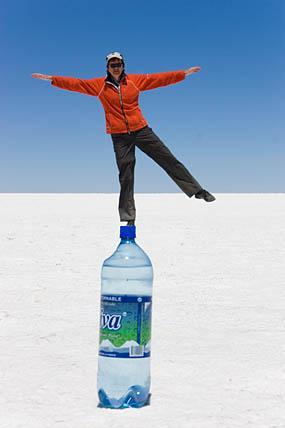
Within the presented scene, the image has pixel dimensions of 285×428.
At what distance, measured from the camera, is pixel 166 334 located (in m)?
4.62

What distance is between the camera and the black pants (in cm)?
506

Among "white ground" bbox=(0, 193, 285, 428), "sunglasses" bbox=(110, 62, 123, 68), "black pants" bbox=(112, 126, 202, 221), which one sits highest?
"sunglasses" bbox=(110, 62, 123, 68)

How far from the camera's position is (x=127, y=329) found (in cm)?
285

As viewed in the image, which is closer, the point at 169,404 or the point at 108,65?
the point at 169,404

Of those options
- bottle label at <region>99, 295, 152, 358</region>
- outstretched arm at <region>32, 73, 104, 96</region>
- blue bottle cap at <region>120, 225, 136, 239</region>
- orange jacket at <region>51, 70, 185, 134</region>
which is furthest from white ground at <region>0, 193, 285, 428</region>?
outstretched arm at <region>32, 73, 104, 96</region>

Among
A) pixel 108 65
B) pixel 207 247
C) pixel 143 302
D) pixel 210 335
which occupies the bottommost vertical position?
pixel 210 335

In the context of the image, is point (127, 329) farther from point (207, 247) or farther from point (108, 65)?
point (207, 247)

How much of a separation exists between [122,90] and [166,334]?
2083mm

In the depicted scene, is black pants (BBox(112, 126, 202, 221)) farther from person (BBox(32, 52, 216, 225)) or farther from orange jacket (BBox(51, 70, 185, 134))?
orange jacket (BBox(51, 70, 185, 134))

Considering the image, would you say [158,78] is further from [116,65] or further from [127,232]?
[127,232]

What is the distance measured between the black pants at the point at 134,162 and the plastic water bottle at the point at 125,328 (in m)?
2.06

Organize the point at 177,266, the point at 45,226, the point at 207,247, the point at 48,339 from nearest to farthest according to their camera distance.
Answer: the point at 48,339 → the point at 177,266 → the point at 207,247 → the point at 45,226

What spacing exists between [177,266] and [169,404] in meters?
5.10

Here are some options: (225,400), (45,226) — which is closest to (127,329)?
(225,400)
